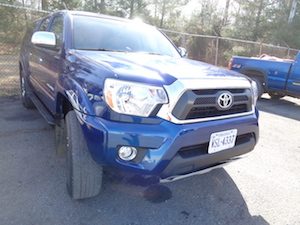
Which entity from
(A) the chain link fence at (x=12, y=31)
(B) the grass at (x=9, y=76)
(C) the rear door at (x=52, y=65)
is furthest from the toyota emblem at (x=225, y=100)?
(A) the chain link fence at (x=12, y=31)

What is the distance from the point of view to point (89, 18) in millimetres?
3523

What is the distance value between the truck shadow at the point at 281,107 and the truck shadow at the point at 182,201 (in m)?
4.57

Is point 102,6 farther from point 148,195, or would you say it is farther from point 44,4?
point 148,195

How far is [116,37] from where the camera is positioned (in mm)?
3477

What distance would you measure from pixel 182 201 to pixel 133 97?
1271mm

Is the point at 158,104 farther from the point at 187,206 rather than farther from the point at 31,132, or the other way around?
the point at 31,132

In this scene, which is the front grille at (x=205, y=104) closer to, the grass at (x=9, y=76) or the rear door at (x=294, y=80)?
the grass at (x=9, y=76)

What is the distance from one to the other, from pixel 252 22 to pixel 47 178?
26700 millimetres

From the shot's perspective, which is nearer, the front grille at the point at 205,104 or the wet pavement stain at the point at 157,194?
the front grille at the point at 205,104

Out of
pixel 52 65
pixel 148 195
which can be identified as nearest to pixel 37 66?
pixel 52 65

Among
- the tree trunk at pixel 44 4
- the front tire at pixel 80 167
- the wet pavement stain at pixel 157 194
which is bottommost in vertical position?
the wet pavement stain at pixel 157 194

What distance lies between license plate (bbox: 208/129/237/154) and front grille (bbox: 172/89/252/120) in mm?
160

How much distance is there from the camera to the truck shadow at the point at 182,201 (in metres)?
2.55

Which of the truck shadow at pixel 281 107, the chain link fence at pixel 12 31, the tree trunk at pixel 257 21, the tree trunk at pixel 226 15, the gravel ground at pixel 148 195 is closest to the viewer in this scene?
the gravel ground at pixel 148 195
